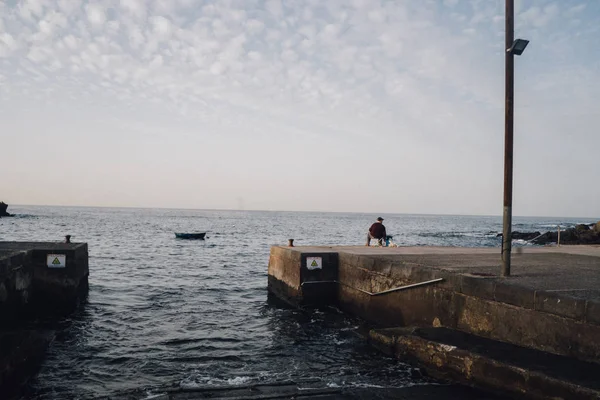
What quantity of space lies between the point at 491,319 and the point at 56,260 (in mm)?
11005

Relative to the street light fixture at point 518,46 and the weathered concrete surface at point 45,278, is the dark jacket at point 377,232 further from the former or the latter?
the weathered concrete surface at point 45,278

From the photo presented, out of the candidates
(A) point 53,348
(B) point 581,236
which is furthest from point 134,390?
(B) point 581,236

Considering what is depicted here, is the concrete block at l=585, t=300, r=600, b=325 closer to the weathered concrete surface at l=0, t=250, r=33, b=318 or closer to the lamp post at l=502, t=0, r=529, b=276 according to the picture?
the lamp post at l=502, t=0, r=529, b=276

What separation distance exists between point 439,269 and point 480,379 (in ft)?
10.3

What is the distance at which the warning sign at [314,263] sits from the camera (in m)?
12.5

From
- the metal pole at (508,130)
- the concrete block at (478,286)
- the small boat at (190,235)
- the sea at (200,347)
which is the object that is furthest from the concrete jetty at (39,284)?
the small boat at (190,235)

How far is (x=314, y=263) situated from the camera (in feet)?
41.0

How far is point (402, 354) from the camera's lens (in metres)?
7.65

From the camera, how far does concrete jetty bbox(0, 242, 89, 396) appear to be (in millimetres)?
9945

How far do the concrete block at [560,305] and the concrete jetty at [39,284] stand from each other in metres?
8.30

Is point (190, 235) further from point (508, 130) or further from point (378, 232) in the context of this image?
point (508, 130)

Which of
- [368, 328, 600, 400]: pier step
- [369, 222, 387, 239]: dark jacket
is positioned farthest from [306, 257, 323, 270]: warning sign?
[369, 222, 387, 239]: dark jacket

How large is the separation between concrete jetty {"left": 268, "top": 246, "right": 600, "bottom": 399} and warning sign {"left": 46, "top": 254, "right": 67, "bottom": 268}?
794 cm

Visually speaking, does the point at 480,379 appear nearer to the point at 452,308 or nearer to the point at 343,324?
the point at 452,308
